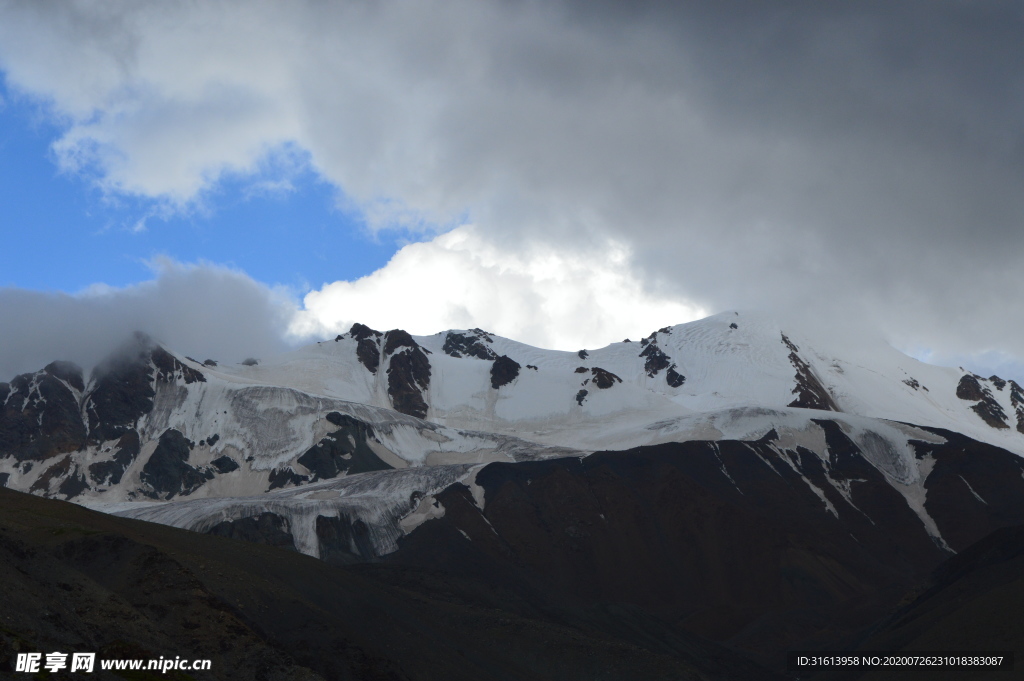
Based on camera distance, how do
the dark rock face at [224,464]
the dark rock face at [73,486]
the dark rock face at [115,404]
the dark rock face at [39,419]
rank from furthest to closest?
the dark rock face at [115,404] → the dark rock face at [39,419] → the dark rock face at [224,464] → the dark rock face at [73,486]

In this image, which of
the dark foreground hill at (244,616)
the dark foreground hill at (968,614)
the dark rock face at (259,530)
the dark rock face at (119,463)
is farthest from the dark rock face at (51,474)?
the dark foreground hill at (968,614)

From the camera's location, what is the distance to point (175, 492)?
562 ft

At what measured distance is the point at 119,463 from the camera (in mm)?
178375

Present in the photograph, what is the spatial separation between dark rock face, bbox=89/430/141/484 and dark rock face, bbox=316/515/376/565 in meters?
72.0

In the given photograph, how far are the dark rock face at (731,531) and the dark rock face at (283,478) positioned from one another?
46.5 metres

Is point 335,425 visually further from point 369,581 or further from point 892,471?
point 369,581

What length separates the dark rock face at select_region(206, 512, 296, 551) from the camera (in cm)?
11038

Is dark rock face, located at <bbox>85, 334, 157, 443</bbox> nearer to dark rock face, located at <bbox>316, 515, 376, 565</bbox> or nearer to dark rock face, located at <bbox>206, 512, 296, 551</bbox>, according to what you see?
dark rock face, located at <bbox>206, 512, 296, 551</bbox>

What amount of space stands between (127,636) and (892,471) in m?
126

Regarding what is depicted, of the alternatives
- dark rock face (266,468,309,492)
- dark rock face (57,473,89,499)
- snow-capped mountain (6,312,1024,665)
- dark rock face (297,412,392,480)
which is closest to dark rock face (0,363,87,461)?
snow-capped mountain (6,312,1024,665)

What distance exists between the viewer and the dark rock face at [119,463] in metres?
175

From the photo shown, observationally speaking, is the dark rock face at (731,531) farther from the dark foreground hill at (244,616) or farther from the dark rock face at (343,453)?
the dark rock face at (343,453)

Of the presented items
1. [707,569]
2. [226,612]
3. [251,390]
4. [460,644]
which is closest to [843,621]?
[707,569]

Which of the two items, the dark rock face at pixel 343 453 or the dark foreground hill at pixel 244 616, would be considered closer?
the dark foreground hill at pixel 244 616
